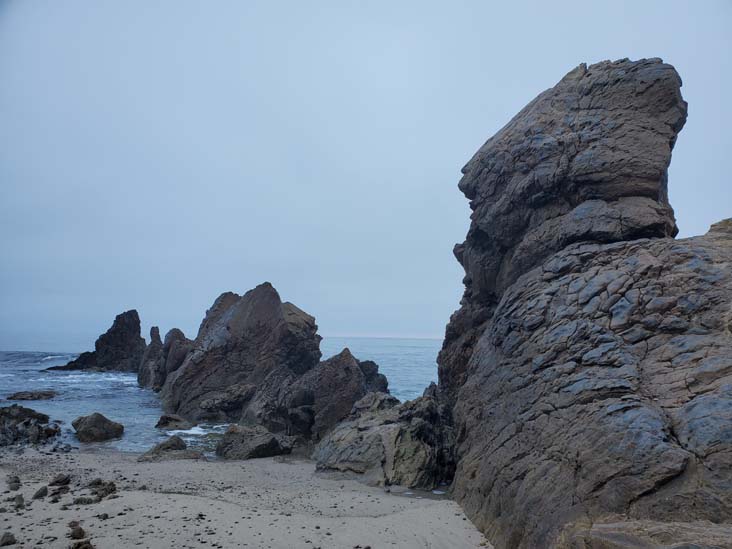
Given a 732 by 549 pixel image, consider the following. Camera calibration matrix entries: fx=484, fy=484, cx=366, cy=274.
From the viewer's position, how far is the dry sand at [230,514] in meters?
8.92

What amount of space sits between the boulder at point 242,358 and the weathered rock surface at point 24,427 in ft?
30.7

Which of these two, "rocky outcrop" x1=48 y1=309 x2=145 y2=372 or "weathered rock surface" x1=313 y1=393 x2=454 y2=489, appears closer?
"weathered rock surface" x1=313 y1=393 x2=454 y2=489

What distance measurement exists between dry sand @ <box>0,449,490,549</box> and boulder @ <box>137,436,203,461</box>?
310cm

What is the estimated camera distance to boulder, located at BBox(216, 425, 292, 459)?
19984mm

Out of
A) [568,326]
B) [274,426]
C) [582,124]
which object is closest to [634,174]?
[582,124]

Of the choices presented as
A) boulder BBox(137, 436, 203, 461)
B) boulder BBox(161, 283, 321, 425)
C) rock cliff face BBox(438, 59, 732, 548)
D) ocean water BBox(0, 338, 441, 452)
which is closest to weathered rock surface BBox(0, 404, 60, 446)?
ocean water BBox(0, 338, 441, 452)

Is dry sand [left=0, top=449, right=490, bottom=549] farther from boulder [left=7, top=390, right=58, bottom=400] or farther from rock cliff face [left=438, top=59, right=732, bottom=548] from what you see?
boulder [left=7, top=390, right=58, bottom=400]

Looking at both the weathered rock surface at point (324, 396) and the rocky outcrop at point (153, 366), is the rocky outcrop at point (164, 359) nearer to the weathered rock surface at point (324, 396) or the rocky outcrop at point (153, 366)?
the rocky outcrop at point (153, 366)

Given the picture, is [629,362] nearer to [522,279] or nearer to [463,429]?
[522,279]

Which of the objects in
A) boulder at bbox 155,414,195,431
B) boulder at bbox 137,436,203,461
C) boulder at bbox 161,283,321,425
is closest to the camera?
boulder at bbox 137,436,203,461

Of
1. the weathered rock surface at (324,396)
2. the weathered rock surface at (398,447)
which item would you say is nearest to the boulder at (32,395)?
the weathered rock surface at (324,396)

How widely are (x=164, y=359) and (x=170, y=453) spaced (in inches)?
1284

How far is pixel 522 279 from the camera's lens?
13.3 m

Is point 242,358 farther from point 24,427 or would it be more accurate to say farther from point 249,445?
point 249,445
